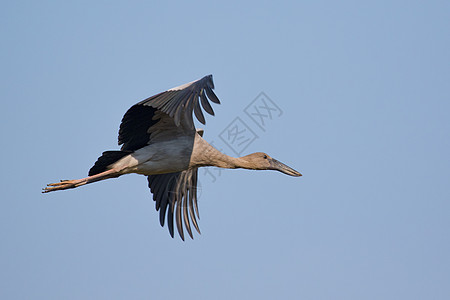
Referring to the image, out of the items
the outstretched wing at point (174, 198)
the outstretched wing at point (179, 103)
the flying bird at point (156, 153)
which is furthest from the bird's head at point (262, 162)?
the outstretched wing at point (179, 103)

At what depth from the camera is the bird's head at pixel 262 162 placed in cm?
1063

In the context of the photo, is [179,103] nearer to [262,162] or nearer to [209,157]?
[209,157]

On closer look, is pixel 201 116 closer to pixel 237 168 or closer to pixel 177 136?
pixel 177 136

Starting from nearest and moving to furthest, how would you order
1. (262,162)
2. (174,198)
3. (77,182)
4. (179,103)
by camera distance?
(179,103) < (77,182) < (262,162) < (174,198)

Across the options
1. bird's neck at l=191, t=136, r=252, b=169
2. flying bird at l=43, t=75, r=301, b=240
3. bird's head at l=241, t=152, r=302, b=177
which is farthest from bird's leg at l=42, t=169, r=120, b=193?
bird's head at l=241, t=152, r=302, b=177

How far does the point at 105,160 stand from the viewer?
9.77 meters

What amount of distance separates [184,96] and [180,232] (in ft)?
10.7

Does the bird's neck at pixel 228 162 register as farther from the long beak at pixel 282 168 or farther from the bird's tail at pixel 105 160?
the bird's tail at pixel 105 160

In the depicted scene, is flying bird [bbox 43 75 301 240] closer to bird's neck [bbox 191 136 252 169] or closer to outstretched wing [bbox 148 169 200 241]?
bird's neck [bbox 191 136 252 169]

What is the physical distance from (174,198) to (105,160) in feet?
5.75

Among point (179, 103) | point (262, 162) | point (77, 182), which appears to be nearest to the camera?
point (179, 103)

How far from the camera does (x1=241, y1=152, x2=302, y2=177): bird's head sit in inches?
418

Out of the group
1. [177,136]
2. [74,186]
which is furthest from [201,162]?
[74,186]

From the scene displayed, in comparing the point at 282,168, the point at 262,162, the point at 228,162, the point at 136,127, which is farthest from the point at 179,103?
the point at 282,168
